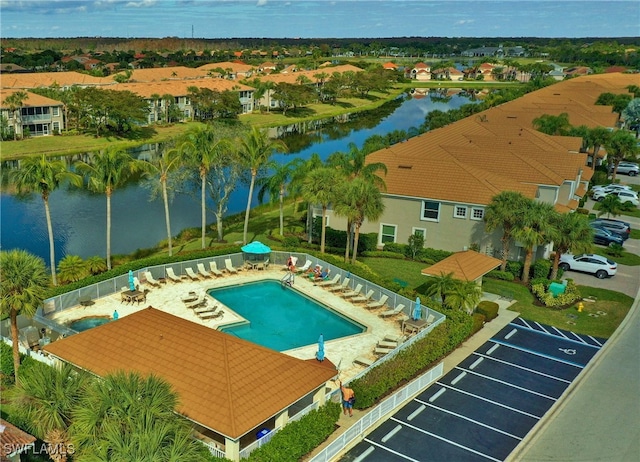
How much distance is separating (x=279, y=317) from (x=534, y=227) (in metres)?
16.0

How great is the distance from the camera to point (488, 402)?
23.1 metres

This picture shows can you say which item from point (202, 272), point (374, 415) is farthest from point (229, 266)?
point (374, 415)

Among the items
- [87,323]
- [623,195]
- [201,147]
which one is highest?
[201,147]

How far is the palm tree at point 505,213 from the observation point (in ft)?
118

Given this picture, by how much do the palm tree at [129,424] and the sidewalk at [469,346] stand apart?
622 cm

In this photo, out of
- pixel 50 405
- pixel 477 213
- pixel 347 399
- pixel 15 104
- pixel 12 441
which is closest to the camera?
pixel 50 405

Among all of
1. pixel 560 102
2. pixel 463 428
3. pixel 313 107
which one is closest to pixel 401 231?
pixel 463 428

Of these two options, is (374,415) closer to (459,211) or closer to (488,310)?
(488,310)

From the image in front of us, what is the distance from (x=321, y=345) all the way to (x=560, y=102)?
2947 inches

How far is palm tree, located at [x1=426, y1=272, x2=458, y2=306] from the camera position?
99.0 ft

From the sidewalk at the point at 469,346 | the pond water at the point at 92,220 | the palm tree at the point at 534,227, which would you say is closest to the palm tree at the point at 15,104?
the pond water at the point at 92,220

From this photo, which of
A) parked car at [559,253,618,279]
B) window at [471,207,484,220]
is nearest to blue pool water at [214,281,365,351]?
window at [471,207,484,220]

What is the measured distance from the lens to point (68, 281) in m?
34.0

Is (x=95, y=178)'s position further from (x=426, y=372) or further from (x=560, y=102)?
(x=560, y=102)
